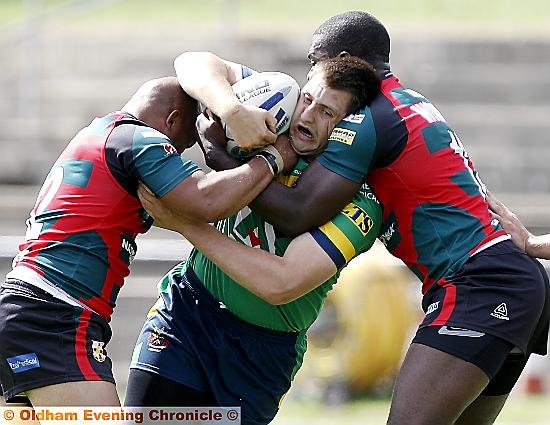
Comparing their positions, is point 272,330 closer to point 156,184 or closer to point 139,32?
point 156,184

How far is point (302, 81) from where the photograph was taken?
15.5 meters

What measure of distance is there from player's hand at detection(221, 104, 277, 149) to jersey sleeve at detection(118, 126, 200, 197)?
0.76 feet

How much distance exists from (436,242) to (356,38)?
1.02 meters

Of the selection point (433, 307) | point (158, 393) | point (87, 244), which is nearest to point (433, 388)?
point (433, 307)

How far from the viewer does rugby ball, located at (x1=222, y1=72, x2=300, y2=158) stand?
4957mm

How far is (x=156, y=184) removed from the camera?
473 centimetres

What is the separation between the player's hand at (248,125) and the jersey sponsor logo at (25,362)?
3.99ft

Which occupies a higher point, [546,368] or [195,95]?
[195,95]

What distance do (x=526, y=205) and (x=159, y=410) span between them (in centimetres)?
840

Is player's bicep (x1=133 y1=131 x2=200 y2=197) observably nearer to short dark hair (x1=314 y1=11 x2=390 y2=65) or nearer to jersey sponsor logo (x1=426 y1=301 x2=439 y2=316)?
short dark hair (x1=314 y1=11 x2=390 y2=65)

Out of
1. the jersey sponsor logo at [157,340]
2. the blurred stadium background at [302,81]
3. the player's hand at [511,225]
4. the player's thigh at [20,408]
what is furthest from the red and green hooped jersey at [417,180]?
the blurred stadium background at [302,81]

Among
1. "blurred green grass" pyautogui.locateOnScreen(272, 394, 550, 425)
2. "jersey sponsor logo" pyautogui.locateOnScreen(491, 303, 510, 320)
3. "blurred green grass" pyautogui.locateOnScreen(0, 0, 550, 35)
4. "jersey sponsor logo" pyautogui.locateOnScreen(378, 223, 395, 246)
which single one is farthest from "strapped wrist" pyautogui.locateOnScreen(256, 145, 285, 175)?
"blurred green grass" pyautogui.locateOnScreen(0, 0, 550, 35)

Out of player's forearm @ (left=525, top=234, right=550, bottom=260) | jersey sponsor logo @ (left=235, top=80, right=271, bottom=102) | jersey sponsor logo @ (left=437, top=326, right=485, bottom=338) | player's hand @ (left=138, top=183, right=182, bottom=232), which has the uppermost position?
jersey sponsor logo @ (left=235, top=80, right=271, bottom=102)

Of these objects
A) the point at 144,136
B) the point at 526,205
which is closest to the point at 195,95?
the point at 144,136
